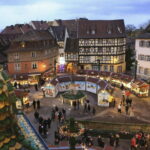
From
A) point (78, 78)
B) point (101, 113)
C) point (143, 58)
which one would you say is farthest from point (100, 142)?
point (143, 58)

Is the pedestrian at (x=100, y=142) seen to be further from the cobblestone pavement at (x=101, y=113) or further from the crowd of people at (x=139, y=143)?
the crowd of people at (x=139, y=143)

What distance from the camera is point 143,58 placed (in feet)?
144

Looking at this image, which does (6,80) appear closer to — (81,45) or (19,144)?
(19,144)

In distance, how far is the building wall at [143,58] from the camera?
43000 millimetres

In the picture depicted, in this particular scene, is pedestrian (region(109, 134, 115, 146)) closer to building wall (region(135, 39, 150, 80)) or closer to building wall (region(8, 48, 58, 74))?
building wall (region(135, 39, 150, 80))

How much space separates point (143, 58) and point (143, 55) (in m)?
0.60

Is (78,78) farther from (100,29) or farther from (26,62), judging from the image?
(100,29)

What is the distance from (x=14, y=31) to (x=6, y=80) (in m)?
59.4

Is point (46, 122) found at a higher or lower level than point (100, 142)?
higher

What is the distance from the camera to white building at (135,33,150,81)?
140ft

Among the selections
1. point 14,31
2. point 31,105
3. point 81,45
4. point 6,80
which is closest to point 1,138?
point 6,80

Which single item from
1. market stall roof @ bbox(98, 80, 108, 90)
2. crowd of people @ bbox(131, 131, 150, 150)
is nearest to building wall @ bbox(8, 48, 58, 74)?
market stall roof @ bbox(98, 80, 108, 90)

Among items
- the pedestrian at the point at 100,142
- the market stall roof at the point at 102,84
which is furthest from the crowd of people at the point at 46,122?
the market stall roof at the point at 102,84

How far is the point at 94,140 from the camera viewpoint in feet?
75.9
